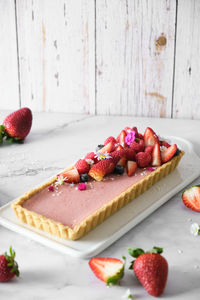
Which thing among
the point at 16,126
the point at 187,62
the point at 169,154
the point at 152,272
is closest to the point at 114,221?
the point at 152,272

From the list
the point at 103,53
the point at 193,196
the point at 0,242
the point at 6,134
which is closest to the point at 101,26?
the point at 103,53

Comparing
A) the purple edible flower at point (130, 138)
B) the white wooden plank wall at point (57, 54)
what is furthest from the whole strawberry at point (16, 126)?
the purple edible flower at point (130, 138)

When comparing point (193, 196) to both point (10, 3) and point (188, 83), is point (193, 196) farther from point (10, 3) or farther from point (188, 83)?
point (10, 3)

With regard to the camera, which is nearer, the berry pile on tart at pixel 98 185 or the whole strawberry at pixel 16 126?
the berry pile on tart at pixel 98 185

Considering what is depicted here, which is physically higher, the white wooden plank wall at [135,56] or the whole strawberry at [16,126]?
the white wooden plank wall at [135,56]

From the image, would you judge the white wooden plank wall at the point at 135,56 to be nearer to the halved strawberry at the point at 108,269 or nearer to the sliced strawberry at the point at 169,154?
the sliced strawberry at the point at 169,154

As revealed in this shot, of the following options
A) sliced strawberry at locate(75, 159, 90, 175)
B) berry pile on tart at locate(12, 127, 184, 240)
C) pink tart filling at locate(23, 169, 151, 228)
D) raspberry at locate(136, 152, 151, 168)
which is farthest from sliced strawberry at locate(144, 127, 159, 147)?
sliced strawberry at locate(75, 159, 90, 175)

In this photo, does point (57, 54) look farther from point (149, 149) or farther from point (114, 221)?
point (114, 221)
